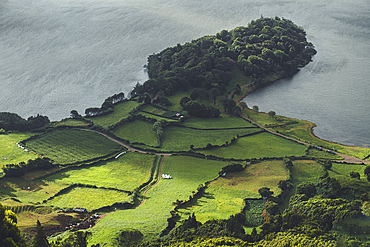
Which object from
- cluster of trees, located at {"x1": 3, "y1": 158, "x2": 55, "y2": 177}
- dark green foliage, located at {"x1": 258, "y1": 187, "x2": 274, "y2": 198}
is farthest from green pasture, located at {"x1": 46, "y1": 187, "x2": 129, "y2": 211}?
dark green foliage, located at {"x1": 258, "y1": 187, "x2": 274, "y2": 198}

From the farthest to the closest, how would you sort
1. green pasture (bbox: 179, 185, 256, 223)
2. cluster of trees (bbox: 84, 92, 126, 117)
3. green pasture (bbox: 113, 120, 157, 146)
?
1. cluster of trees (bbox: 84, 92, 126, 117)
2. green pasture (bbox: 113, 120, 157, 146)
3. green pasture (bbox: 179, 185, 256, 223)

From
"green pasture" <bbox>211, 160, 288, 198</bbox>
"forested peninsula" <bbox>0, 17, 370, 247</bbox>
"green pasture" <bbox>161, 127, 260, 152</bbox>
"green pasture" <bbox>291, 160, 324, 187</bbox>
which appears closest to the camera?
"forested peninsula" <bbox>0, 17, 370, 247</bbox>

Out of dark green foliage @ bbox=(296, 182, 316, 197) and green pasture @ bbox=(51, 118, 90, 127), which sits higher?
green pasture @ bbox=(51, 118, 90, 127)

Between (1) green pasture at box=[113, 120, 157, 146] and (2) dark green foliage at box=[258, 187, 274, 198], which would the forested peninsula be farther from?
(1) green pasture at box=[113, 120, 157, 146]

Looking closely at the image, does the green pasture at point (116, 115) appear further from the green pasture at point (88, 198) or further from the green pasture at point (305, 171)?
the green pasture at point (305, 171)

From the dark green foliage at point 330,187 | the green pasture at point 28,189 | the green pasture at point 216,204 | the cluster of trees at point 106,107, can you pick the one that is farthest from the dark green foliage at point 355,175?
the cluster of trees at point 106,107

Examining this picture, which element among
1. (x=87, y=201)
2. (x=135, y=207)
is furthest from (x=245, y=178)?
(x=87, y=201)

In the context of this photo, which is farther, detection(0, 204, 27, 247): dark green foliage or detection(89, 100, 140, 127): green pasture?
detection(89, 100, 140, 127): green pasture
